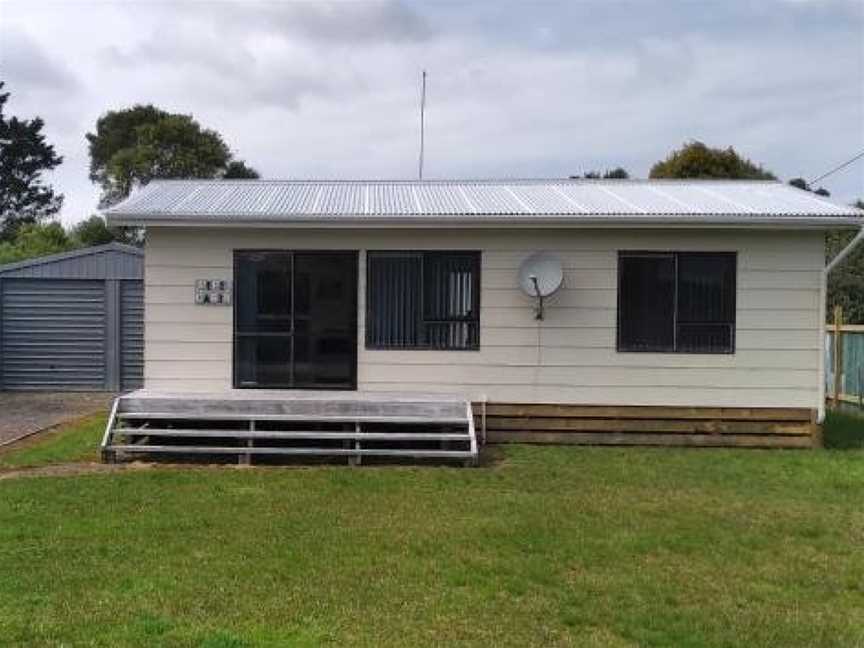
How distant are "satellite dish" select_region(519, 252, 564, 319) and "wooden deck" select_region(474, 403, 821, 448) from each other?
122 centimetres

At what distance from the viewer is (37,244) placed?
27438 millimetres

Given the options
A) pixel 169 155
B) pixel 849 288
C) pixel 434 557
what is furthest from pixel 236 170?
pixel 434 557

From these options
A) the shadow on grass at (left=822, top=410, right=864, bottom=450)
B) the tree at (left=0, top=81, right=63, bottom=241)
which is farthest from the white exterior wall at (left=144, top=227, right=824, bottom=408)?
the tree at (left=0, top=81, right=63, bottom=241)

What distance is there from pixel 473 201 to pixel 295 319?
2575 mm

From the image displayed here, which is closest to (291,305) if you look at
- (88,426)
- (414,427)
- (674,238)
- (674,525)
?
(414,427)

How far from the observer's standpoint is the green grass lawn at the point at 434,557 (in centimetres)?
474

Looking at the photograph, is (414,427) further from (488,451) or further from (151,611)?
(151,611)

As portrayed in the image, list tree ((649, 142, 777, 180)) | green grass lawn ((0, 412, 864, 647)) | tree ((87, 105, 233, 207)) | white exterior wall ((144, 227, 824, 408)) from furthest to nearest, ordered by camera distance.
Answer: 1. tree ((87, 105, 233, 207))
2. tree ((649, 142, 777, 180))
3. white exterior wall ((144, 227, 824, 408))
4. green grass lawn ((0, 412, 864, 647))

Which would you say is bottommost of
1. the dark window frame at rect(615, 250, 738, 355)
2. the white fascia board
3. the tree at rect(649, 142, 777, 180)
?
the dark window frame at rect(615, 250, 738, 355)

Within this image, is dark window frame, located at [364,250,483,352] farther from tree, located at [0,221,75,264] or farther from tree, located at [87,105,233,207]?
tree, located at [87,105,233,207]

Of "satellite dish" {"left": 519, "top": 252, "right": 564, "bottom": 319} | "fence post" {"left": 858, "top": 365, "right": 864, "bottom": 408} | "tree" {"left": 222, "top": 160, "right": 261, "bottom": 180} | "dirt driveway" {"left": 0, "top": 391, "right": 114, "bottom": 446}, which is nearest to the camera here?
"satellite dish" {"left": 519, "top": 252, "right": 564, "bottom": 319}

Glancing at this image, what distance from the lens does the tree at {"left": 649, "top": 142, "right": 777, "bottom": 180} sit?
99.5ft

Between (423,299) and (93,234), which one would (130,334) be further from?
(93,234)

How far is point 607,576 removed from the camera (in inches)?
226
